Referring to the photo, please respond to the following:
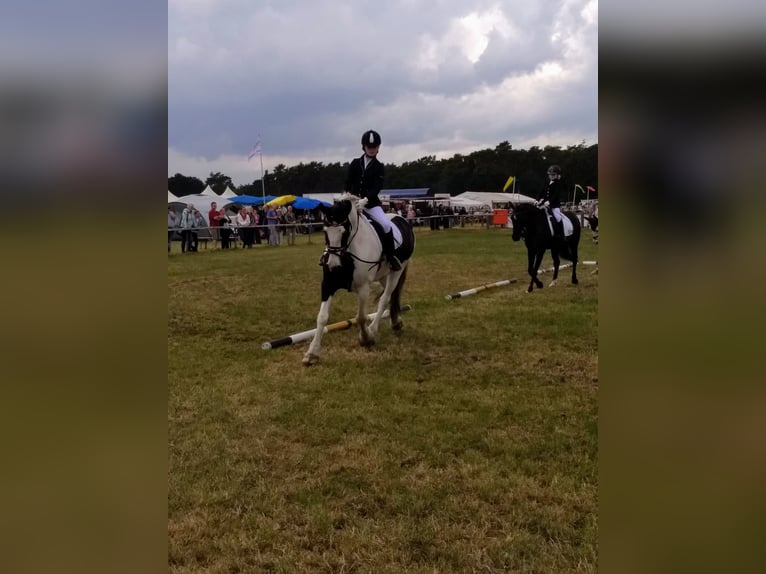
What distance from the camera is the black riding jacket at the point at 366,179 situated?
665 centimetres

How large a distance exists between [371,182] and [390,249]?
2.87ft

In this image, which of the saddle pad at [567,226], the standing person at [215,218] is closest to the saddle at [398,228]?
the saddle pad at [567,226]

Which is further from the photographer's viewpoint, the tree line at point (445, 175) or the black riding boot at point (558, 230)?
the tree line at point (445, 175)

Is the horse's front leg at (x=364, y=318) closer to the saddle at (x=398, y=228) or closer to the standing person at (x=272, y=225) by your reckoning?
the saddle at (x=398, y=228)

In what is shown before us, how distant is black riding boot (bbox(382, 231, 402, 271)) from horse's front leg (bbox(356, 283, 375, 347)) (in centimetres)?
62

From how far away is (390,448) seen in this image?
3.82 metres

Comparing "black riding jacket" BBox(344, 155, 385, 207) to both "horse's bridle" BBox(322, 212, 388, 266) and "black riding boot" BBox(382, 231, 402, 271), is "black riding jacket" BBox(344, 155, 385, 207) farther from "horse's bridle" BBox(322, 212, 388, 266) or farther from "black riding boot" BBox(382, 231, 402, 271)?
"horse's bridle" BBox(322, 212, 388, 266)

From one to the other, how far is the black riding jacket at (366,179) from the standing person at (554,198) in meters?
4.82

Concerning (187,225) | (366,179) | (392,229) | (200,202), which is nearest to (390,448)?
(392,229)

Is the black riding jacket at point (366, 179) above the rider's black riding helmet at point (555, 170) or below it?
below

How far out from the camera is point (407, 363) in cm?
592
